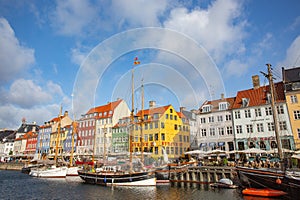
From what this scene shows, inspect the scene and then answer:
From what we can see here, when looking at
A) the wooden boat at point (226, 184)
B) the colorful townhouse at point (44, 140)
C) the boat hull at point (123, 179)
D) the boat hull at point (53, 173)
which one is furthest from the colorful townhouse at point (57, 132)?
the wooden boat at point (226, 184)

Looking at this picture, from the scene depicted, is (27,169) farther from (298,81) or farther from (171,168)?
(298,81)

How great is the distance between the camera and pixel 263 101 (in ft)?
128

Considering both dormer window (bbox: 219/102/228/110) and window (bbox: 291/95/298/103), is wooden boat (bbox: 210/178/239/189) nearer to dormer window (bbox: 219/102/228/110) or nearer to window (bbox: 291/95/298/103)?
window (bbox: 291/95/298/103)

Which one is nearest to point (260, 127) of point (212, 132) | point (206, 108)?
point (212, 132)

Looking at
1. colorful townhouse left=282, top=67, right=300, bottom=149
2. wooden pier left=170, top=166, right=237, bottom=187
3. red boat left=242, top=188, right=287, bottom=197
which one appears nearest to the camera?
red boat left=242, top=188, right=287, bottom=197

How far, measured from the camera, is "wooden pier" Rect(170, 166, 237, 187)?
29.2 meters

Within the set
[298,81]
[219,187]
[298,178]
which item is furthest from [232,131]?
[298,178]

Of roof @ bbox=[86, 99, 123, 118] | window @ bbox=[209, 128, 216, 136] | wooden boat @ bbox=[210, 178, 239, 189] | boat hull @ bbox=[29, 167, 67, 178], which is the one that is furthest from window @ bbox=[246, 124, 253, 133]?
roof @ bbox=[86, 99, 123, 118]

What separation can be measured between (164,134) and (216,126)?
39.1 feet

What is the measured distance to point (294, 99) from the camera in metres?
35.2

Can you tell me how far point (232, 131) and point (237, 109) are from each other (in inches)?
168

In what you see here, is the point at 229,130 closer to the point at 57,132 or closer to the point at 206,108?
the point at 206,108

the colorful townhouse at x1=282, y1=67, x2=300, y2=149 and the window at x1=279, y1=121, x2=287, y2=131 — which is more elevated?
the colorful townhouse at x1=282, y1=67, x2=300, y2=149

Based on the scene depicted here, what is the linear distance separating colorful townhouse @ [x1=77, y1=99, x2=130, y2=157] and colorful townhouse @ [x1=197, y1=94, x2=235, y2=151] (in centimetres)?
2494
